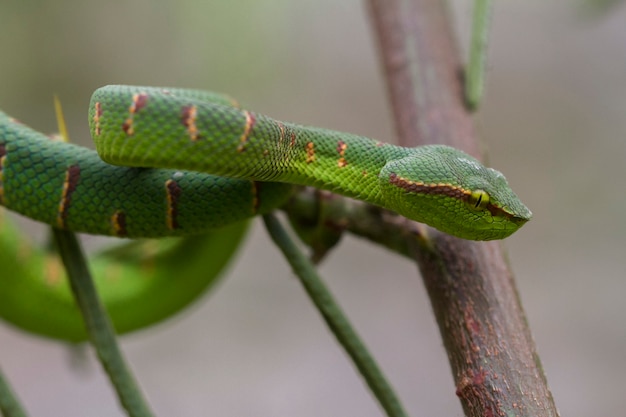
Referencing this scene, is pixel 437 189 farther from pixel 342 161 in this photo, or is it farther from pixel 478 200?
pixel 342 161

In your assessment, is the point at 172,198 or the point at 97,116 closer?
the point at 97,116

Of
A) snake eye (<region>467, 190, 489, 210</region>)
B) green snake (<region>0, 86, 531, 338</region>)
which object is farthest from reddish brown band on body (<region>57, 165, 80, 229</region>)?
snake eye (<region>467, 190, 489, 210</region>)

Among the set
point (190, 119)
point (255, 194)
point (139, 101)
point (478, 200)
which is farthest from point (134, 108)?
point (478, 200)

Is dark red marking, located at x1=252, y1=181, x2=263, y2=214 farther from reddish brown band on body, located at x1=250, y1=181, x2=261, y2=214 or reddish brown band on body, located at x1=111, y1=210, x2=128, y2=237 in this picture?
reddish brown band on body, located at x1=111, y1=210, x2=128, y2=237

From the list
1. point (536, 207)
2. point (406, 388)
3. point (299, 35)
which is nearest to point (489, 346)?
point (406, 388)

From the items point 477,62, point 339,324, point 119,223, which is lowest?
point 339,324

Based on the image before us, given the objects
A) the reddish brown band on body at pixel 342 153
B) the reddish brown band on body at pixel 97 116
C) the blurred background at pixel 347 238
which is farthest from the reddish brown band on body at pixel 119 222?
the blurred background at pixel 347 238

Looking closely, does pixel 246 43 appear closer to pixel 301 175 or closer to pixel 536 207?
pixel 536 207

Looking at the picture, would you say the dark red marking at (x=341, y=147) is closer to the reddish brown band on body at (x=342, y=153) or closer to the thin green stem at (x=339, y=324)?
the reddish brown band on body at (x=342, y=153)
